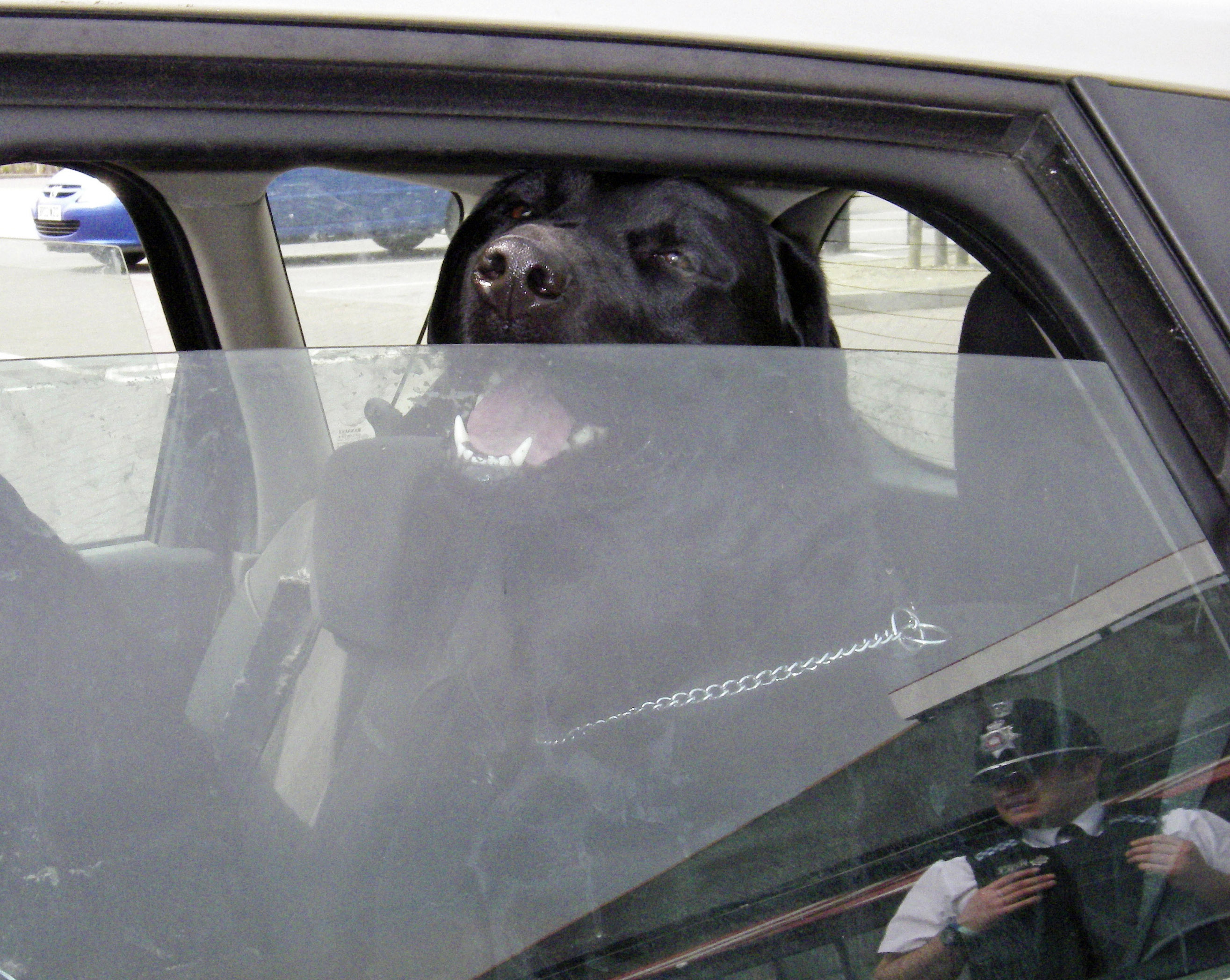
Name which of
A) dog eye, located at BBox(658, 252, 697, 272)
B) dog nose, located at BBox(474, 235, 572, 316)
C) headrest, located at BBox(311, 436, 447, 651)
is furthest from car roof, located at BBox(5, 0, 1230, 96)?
dog eye, located at BBox(658, 252, 697, 272)

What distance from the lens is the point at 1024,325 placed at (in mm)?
1052

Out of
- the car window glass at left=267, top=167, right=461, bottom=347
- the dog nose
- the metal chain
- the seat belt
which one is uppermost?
the car window glass at left=267, top=167, right=461, bottom=347

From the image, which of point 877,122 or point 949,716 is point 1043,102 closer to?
point 877,122

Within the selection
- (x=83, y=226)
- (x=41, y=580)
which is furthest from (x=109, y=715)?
(x=83, y=226)

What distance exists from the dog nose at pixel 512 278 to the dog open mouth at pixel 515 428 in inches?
31.8

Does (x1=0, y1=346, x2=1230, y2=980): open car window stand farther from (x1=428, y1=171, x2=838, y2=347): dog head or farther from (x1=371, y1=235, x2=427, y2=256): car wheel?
(x1=371, y1=235, x2=427, y2=256): car wheel

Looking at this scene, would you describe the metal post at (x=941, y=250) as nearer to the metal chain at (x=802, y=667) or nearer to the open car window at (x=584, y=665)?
the open car window at (x=584, y=665)

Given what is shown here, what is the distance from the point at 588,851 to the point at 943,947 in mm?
306

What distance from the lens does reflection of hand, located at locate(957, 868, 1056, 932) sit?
926 millimetres

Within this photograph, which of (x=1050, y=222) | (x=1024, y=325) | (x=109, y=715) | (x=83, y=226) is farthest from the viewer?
(x=83, y=226)

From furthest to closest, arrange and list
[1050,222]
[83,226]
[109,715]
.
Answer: [83,226] → [1050,222] → [109,715]

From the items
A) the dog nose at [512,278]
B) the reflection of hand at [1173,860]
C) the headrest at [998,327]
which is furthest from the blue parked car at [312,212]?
the reflection of hand at [1173,860]

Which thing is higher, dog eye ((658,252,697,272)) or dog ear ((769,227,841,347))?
dog eye ((658,252,697,272))

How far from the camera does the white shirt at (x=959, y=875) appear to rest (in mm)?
918
